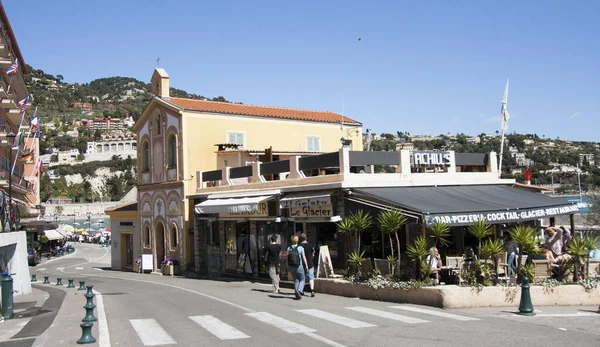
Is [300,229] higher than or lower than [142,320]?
higher

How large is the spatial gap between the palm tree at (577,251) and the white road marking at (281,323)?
764 cm

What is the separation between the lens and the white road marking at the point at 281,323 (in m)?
10.7

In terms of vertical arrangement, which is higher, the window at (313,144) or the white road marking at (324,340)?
the window at (313,144)

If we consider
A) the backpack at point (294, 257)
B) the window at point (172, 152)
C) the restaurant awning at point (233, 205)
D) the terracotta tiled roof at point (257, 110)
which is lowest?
the backpack at point (294, 257)

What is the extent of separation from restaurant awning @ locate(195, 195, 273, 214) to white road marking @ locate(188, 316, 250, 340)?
887cm

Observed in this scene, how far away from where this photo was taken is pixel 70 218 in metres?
142

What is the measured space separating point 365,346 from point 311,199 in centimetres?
1025

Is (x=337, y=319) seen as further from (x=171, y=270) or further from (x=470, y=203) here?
(x=171, y=270)

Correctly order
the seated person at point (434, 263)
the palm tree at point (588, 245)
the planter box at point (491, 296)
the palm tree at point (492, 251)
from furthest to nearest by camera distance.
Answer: the seated person at point (434, 263) → the palm tree at point (588, 245) → the palm tree at point (492, 251) → the planter box at point (491, 296)

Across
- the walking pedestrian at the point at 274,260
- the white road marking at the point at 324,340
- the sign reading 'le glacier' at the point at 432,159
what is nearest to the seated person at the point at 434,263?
the walking pedestrian at the point at 274,260

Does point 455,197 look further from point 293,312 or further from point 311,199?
point 293,312

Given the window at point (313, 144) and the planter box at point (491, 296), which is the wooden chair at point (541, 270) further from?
the window at point (313, 144)

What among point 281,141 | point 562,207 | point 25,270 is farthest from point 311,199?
point 281,141

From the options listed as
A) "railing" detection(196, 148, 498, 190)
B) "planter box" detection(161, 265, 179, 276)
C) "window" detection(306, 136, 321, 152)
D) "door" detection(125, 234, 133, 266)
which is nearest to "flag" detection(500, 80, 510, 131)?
"railing" detection(196, 148, 498, 190)
